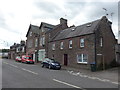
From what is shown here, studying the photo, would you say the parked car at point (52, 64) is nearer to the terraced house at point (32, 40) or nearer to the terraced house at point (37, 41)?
the terraced house at point (37, 41)

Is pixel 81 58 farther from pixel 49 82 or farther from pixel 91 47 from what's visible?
pixel 49 82

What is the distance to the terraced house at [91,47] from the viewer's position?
68.2 ft

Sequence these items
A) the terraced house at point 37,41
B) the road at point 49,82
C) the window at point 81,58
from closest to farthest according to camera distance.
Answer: the road at point 49,82 < the window at point 81,58 < the terraced house at point 37,41

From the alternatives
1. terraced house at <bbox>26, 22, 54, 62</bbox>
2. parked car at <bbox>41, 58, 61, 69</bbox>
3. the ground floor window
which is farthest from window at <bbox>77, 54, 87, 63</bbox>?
terraced house at <bbox>26, 22, 54, 62</bbox>

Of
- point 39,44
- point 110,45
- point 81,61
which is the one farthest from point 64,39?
point 39,44

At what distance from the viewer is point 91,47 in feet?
68.5

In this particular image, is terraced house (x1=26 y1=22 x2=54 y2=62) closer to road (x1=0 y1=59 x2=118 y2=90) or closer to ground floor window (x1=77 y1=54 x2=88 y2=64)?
ground floor window (x1=77 y1=54 x2=88 y2=64)

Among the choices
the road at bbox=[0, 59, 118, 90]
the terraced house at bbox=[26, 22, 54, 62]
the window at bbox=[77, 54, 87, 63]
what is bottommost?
the road at bbox=[0, 59, 118, 90]

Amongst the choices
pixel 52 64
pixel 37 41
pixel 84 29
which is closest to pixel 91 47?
pixel 84 29

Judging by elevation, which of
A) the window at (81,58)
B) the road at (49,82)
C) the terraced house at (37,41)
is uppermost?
the terraced house at (37,41)

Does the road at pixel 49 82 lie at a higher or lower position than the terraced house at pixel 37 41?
lower

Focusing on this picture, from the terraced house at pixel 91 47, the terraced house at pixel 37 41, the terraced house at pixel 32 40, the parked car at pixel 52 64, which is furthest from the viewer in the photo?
the terraced house at pixel 32 40

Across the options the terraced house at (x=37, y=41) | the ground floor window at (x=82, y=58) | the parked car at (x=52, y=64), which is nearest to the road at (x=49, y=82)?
the parked car at (x=52, y=64)

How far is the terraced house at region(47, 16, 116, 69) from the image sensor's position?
20.8m
